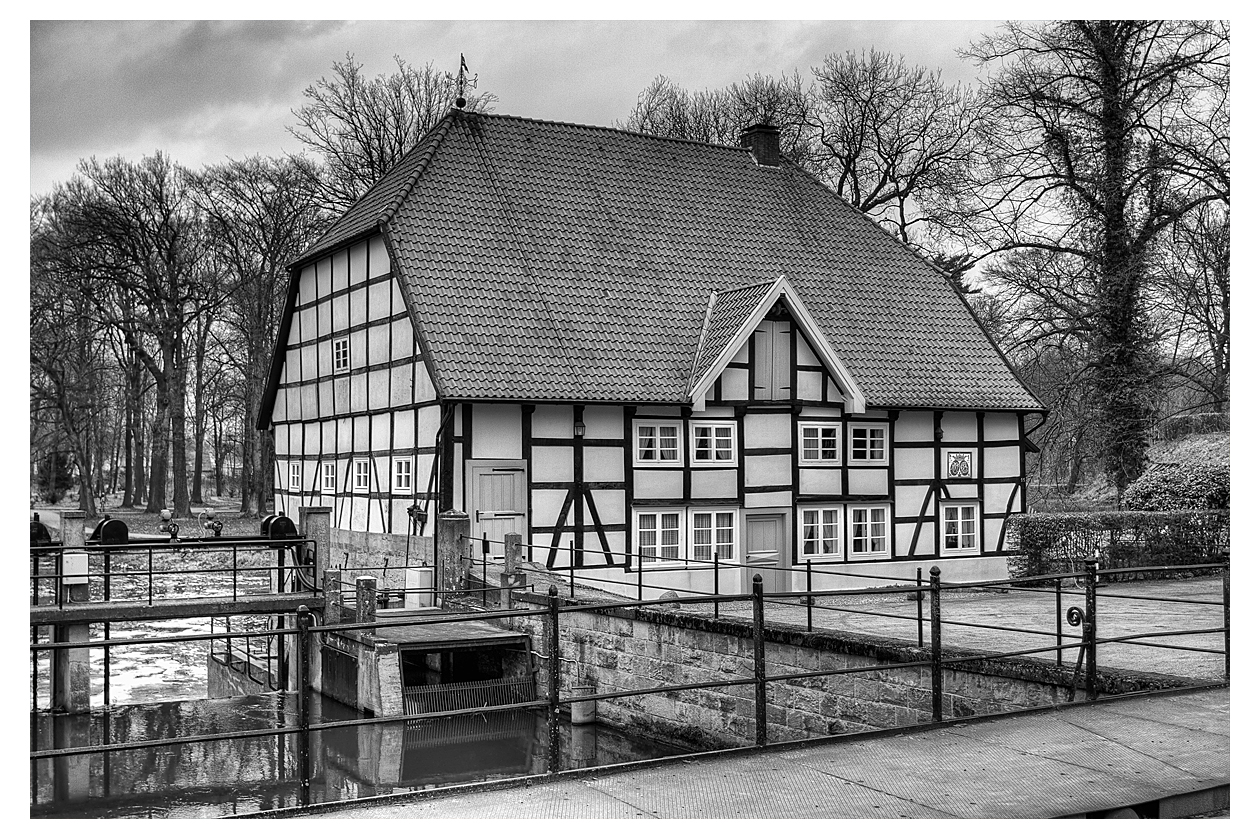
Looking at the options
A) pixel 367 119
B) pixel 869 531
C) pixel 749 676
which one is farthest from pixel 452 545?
pixel 367 119

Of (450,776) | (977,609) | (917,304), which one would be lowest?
(450,776)

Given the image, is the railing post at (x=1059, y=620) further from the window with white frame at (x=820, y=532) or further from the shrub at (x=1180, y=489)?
the shrub at (x=1180, y=489)

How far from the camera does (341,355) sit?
2167 centimetres

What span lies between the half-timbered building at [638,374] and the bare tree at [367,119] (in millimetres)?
8267

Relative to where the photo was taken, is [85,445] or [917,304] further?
[85,445]

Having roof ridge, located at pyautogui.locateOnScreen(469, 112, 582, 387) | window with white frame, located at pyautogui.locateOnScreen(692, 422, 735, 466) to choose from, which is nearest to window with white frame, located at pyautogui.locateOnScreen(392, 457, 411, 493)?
roof ridge, located at pyautogui.locateOnScreen(469, 112, 582, 387)

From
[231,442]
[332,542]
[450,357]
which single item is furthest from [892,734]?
[231,442]

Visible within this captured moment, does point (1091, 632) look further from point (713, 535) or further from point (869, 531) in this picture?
point (869, 531)

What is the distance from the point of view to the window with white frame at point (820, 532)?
20906mm

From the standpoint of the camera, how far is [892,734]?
7.69m

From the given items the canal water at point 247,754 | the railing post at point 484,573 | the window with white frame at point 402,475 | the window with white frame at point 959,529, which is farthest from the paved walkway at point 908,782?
the window with white frame at point 959,529

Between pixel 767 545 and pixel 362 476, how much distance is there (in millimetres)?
6547

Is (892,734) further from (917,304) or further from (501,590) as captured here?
(917,304)

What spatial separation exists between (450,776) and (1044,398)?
15.9m
